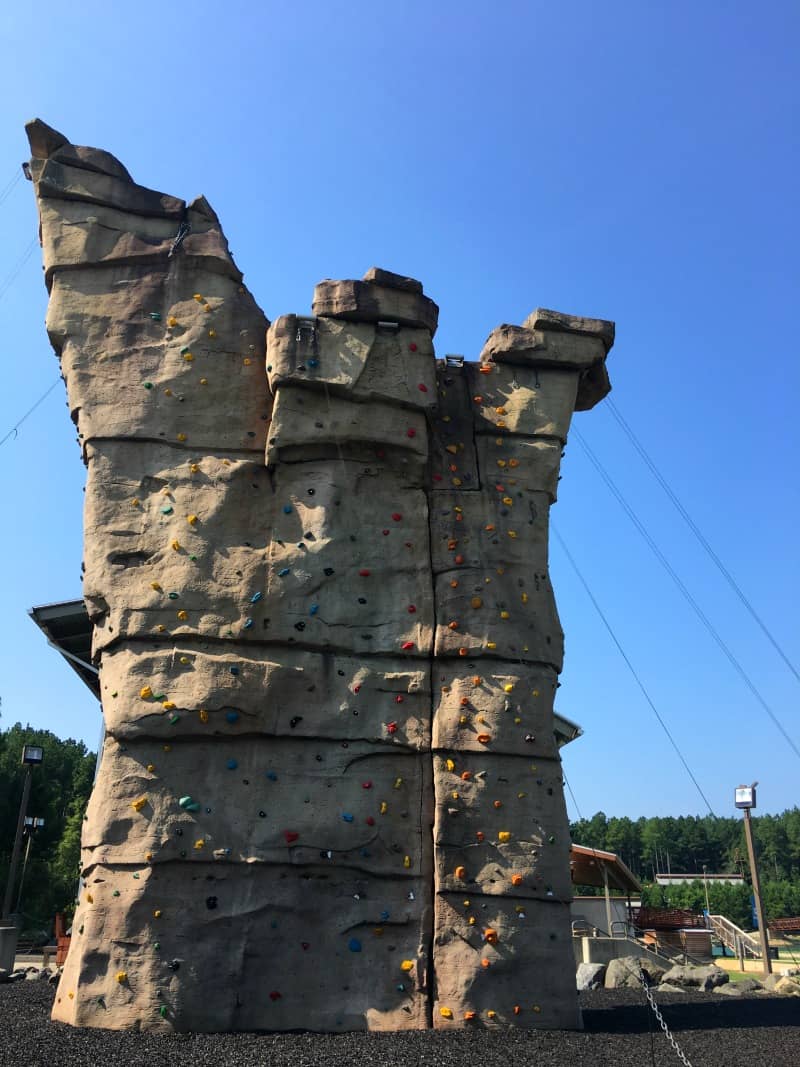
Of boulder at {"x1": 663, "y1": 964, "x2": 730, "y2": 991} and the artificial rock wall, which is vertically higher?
the artificial rock wall

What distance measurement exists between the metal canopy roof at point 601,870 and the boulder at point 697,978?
6630mm

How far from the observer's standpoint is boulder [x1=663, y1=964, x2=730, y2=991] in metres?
15.9

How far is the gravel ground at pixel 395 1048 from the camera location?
7.16 m

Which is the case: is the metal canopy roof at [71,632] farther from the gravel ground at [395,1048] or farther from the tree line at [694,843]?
the tree line at [694,843]

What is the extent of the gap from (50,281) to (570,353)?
660 cm

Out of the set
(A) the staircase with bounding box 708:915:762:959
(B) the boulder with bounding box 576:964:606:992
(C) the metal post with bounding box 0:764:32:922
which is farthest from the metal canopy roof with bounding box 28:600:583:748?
(A) the staircase with bounding box 708:915:762:959

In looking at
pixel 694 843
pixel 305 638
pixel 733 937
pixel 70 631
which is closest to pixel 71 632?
pixel 70 631

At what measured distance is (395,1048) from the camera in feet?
25.4

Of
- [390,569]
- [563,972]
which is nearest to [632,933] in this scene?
[563,972]

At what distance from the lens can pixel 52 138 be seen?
1068cm

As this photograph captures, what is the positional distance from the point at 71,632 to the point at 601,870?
1590 centimetres

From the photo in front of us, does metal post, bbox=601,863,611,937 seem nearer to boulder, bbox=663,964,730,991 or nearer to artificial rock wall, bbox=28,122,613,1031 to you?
boulder, bbox=663,964,730,991

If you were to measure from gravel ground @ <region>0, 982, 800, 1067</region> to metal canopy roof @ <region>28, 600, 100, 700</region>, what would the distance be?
8564 millimetres

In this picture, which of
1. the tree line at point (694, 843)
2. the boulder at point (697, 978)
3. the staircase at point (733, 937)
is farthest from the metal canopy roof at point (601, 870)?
the tree line at point (694, 843)
